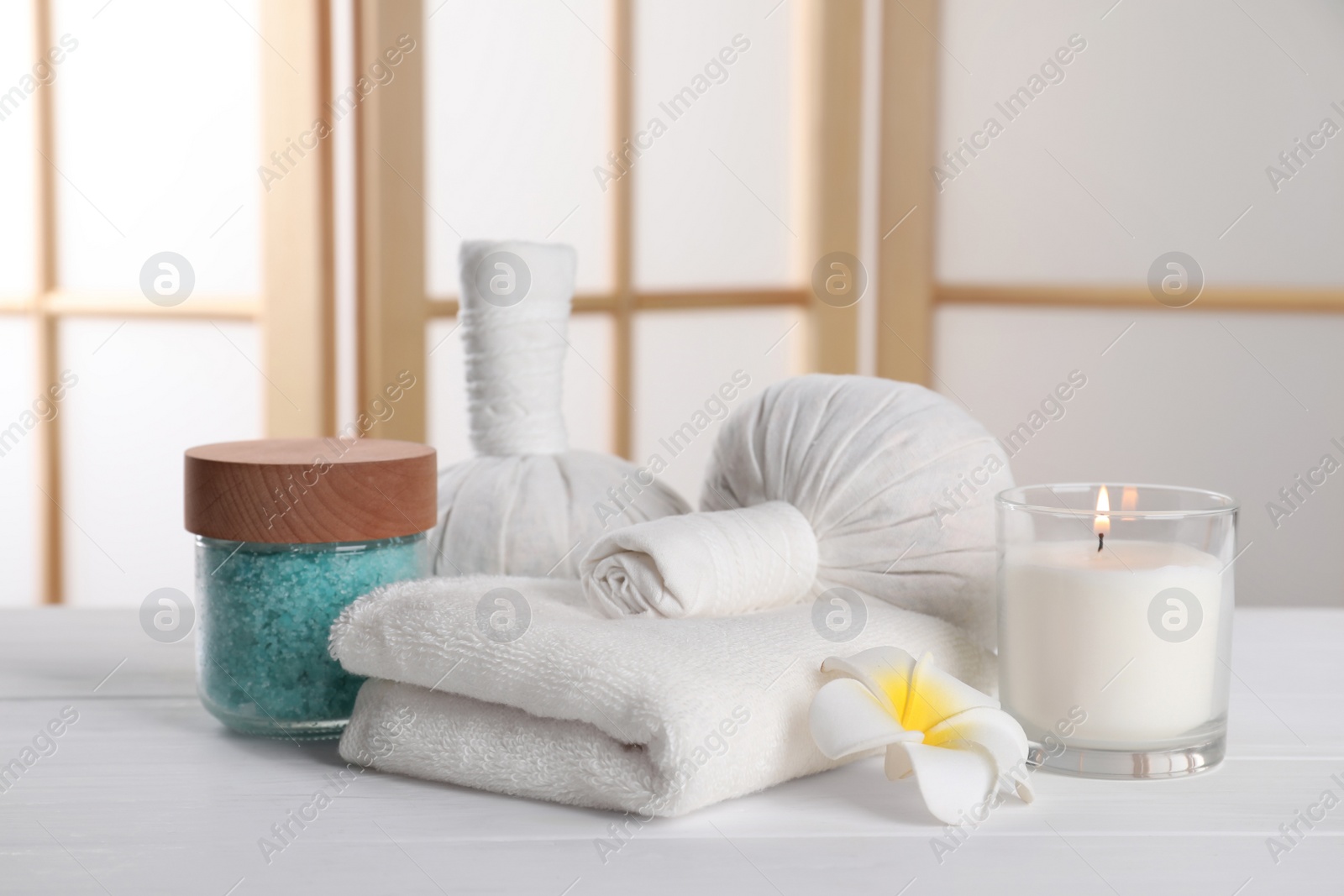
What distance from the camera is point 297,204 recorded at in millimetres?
1366

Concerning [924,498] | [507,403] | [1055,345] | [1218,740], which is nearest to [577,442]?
[1055,345]

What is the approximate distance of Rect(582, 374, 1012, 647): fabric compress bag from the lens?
0.60m

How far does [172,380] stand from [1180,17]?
1.19 m

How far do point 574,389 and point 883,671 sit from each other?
3.21 ft

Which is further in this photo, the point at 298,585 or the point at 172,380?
the point at 172,380

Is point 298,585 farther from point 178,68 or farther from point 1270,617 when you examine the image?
point 178,68

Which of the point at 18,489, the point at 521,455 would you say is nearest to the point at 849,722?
the point at 521,455

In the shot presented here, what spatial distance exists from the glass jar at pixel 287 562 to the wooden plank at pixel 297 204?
0.85 metres

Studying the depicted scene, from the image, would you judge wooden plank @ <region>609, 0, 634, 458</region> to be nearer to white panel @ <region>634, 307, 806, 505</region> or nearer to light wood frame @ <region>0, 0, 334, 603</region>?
white panel @ <region>634, 307, 806, 505</region>

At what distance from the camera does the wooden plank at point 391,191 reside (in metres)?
1.31

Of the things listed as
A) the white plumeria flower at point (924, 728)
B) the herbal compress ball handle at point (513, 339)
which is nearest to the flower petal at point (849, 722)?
the white plumeria flower at point (924, 728)

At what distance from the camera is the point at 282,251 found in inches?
53.9

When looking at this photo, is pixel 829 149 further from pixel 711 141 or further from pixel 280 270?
pixel 280 270

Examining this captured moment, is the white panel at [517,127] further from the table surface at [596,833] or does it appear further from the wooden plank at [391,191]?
the table surface at [596,833]
